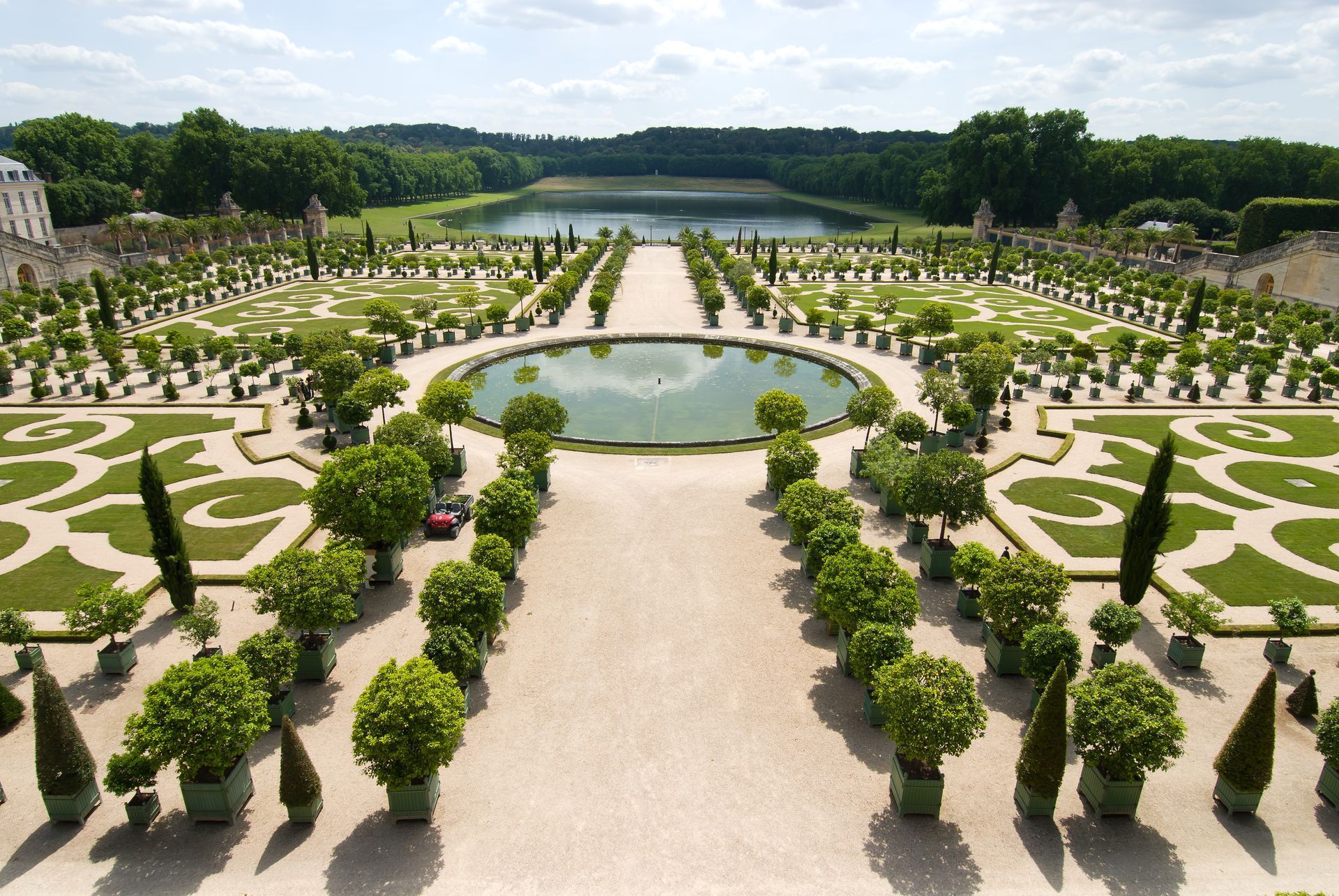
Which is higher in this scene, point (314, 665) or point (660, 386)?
point (660, 386)

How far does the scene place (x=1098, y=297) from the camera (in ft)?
234

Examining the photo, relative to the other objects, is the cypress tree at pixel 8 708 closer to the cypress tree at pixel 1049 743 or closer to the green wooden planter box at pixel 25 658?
the green wooden planter box at pixel 25 658

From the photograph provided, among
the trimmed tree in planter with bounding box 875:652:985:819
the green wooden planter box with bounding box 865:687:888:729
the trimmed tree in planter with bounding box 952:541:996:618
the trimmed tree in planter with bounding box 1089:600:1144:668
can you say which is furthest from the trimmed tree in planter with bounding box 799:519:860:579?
the trimmed tree in planter with bounding box 1089:600:1144:668

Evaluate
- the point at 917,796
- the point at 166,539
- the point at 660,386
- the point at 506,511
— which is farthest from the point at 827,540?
the point at 660,386

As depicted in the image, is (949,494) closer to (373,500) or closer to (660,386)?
(373,500)

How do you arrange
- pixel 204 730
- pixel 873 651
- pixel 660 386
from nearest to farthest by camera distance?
pixel 204 730
pixel 873 651
pixel 660 386

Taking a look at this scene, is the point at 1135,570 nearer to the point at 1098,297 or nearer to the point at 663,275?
the point at 1098,297

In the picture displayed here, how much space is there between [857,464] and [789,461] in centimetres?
630

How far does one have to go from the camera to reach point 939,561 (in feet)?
84.3

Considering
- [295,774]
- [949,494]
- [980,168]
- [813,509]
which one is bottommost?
[295,774]

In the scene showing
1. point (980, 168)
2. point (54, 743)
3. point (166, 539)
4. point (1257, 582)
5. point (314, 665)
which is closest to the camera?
point (54, 743)

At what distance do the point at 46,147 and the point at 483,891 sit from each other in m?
136

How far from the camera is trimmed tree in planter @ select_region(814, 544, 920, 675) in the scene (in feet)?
65.0

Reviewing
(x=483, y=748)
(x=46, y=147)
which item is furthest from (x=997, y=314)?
(x=46, y=147)
